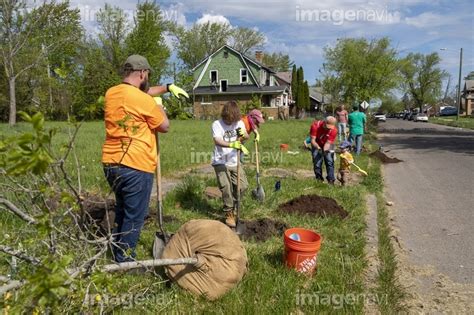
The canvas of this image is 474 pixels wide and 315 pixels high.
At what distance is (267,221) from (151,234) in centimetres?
162

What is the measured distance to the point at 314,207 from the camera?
6.11m

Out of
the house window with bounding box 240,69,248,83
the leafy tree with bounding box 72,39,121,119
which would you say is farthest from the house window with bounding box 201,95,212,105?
the leafy tree with bounding box 72,39,121,119

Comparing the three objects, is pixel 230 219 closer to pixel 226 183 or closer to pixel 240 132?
pixel 226 183

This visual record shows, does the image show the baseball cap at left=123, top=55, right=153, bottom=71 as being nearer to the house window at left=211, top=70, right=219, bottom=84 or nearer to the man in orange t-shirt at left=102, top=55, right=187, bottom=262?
the man in orange t-shirt at left=102, top=55, right=187, bottom=262

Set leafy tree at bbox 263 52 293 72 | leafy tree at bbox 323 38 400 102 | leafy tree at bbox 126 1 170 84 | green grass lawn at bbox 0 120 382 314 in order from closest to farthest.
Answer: green grass lawn at bbox 0 120 382 314
leafy tree at bbox 323 38 400 102
leafy tree at bbox 126 1 170 84
leafy tree at bbox 263 52 293 72

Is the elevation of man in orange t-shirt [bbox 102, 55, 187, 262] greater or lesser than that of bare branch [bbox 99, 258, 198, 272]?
greater

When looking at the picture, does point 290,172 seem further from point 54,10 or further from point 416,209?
point 54,10

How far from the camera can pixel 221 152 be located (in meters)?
5.55

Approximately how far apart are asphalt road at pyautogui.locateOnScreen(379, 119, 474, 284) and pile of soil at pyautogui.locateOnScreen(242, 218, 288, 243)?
166 cm

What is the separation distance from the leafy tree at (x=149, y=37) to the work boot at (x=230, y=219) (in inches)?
1446

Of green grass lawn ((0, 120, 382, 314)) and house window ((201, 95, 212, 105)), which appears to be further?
house window ((201, 95, 212, 105))

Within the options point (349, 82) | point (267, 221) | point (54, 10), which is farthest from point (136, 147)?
point (349, 82)

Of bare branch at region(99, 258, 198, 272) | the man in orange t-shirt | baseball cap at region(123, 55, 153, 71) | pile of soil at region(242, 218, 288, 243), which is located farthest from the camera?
pile of soil at region(242, 218, 288, 243)

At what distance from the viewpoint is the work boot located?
5.46 m
